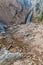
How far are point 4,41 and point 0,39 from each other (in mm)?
291

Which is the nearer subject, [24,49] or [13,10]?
[24,49]

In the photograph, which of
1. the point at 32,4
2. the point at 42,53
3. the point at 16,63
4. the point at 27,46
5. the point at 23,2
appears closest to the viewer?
the point at 16,63

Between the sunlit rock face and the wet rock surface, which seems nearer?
the wet rock surface

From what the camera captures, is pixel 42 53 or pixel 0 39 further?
pixel 0 39

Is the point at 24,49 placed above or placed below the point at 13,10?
below

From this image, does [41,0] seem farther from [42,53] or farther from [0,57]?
[0,57]

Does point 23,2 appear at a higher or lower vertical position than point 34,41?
higher

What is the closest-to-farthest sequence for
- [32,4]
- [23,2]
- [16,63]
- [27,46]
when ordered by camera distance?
[16,63]
[27,46]
[23,2]
[32,4]

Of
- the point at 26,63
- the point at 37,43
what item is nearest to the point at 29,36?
the point at 37,43

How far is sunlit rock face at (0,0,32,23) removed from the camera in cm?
1131

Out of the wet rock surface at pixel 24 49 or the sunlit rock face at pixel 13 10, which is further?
the sunlit rock face at pixel 13 10

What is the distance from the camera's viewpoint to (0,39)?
7082mm

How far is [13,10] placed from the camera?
1251 cm

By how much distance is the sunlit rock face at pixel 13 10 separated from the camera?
→ 37.1ft
